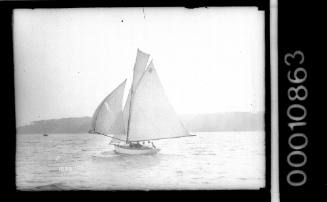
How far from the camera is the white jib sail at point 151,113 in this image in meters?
2.69

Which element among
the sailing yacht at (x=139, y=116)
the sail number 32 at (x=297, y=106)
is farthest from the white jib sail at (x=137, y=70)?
the sail number 32 at (x=297, y=106)

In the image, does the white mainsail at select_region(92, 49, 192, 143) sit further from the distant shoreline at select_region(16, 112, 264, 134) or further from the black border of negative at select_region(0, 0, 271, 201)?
the black border of negative at select_region(0, 0, 271, 201)

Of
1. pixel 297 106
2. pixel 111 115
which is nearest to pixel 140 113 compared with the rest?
pixel 111 115

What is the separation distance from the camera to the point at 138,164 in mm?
2686

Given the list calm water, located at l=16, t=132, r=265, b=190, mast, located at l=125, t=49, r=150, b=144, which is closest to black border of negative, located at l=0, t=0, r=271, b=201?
calm water, located at l=16, t=132, r=265, b=190

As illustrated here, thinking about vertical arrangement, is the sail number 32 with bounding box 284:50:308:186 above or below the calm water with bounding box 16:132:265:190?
above

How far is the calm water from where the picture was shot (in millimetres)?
2672

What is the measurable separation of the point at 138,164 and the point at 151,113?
11.0 inches

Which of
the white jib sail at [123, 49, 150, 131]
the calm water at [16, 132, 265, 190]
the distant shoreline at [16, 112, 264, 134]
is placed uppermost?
the white jib sail at [123, 49, 150, 131]

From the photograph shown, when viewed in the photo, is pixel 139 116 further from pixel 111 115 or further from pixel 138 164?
pixel 138 164

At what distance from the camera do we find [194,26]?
2.69 metres

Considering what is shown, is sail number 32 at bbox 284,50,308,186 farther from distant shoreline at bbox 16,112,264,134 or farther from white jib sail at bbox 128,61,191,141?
white jib sail at bbox 128,61,191,141
